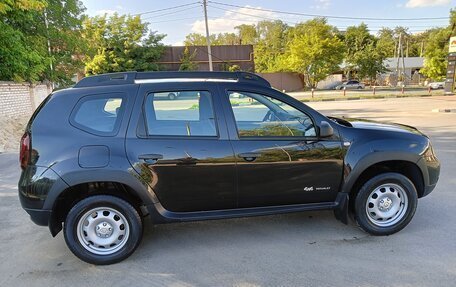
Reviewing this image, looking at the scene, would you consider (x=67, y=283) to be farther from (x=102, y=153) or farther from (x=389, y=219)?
(x=389, y=219)

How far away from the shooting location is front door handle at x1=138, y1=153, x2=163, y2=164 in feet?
10.3

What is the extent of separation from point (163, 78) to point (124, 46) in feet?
117

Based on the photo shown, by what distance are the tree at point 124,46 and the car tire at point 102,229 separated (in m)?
34.3

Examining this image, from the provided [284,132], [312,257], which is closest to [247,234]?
[312,257]

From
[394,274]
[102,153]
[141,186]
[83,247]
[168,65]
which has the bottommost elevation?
[394,274]

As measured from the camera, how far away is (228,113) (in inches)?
131

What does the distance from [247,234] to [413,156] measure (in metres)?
2.04

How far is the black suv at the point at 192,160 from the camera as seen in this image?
122 inches

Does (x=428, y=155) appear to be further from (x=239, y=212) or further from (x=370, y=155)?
(x=239, y=212)

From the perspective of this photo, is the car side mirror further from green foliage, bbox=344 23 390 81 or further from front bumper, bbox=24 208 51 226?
green foliage, bbox=344 23 390 81

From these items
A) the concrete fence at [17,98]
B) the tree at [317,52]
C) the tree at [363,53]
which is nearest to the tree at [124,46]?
the tree at [317,52]

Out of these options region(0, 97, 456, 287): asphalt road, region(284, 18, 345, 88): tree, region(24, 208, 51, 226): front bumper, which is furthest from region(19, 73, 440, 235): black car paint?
region(284, 18, 345, 88): tree

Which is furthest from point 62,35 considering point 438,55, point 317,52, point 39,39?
point 438,55

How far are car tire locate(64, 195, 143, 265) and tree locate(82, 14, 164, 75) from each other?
34303 mm
